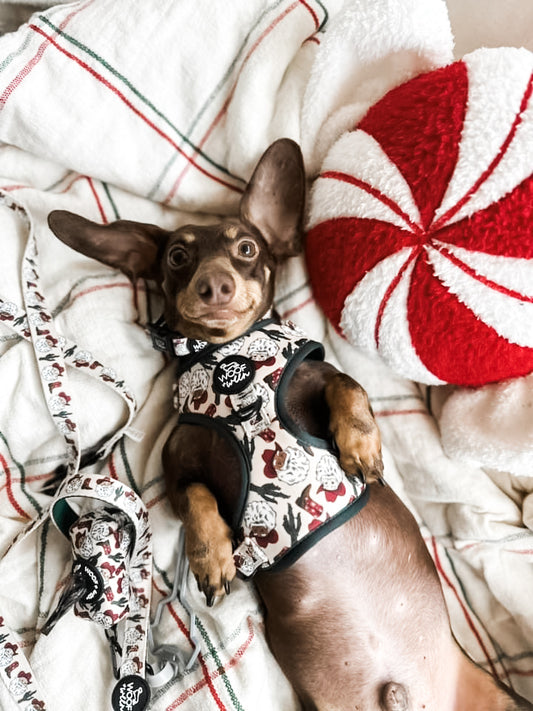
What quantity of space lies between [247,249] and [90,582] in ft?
2.92

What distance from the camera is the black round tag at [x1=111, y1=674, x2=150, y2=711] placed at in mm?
1493

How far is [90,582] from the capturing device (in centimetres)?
149

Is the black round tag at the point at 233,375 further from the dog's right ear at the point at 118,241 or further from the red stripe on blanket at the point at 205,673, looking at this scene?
the red stripe on blanket at the point at 205,673

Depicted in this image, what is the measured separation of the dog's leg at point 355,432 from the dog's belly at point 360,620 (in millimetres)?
145

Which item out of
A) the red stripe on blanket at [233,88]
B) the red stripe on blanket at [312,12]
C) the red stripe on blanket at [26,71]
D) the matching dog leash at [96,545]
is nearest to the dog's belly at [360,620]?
the matching dog leash at [96,545]

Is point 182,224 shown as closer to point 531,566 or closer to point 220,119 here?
point 220,119

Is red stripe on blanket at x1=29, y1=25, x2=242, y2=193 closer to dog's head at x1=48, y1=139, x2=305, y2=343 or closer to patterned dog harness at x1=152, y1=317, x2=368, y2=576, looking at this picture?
dog's head at x1=48, y1=139, x2=305, y2=343

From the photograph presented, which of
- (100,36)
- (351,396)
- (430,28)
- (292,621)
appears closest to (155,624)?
(292,621)

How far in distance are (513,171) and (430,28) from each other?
510 mm

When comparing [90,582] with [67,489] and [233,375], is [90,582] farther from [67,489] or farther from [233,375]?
[233,375]

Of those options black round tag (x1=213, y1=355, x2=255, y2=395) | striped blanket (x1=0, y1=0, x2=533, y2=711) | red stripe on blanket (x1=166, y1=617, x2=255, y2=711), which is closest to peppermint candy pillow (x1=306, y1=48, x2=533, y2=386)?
striped blanket (x1=0, y1=0, x2=533, y2=711)

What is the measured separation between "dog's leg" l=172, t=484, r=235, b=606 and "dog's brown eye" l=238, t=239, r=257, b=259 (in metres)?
0.62

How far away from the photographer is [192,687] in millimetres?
1581

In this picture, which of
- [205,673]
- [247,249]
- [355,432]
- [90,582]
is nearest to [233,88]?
Answer: [247,249]
